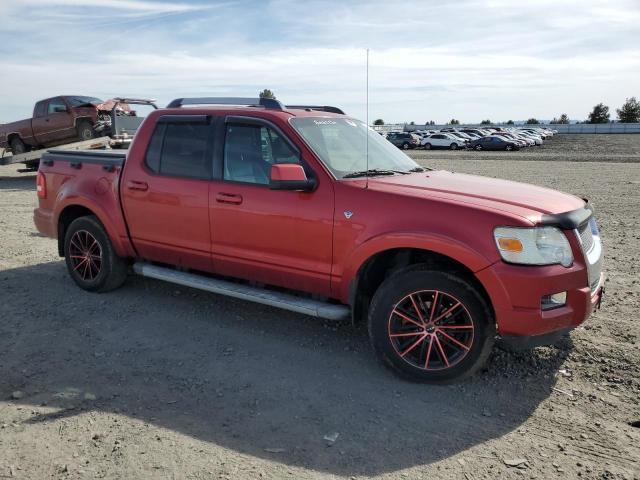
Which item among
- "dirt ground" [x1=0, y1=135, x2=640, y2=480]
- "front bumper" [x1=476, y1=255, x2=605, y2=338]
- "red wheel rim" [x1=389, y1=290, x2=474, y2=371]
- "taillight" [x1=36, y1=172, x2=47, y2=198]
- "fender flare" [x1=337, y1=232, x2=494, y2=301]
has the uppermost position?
"taillight" [x1=36, y1=172, x2=47, y2=198]

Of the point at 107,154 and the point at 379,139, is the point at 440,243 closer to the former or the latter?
the point at 379,139

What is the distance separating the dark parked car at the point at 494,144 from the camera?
41.1m

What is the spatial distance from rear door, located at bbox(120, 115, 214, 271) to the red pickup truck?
0.01m

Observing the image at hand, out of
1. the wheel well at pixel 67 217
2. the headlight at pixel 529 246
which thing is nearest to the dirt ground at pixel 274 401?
the wheel well at pixel 67 217

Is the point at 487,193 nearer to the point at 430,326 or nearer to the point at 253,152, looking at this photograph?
→ the point at 430,326

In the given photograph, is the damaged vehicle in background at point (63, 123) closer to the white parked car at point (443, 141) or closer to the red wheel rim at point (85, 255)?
the red wheel rim at point (85, 255)

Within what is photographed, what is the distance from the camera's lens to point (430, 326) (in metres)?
3.89

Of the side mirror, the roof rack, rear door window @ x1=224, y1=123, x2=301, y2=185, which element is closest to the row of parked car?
the roof rack

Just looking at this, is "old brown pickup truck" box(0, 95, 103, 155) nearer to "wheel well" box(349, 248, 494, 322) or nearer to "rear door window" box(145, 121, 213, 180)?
"rear door window" box(145, 121, 213, 180)

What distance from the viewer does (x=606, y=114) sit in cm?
9875

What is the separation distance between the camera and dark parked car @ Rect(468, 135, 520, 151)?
135 ft

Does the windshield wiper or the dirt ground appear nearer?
the dirt ground

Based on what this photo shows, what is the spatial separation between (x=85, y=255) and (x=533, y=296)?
4.46 m

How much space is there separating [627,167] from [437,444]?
21.9 meters
